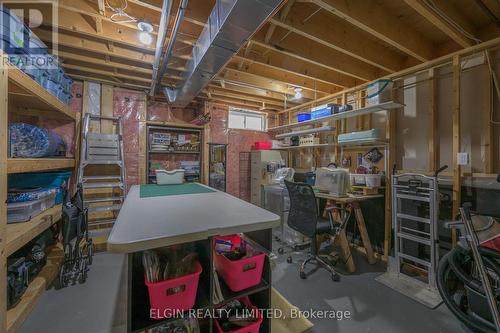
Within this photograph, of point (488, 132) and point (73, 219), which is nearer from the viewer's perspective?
point (488, 132)

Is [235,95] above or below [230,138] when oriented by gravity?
above

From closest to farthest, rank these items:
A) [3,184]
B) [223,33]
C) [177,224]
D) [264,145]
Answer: [177,224], [3,184], [223,33], [264,145]

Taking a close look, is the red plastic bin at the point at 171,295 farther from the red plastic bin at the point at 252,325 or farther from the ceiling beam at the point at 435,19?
the ceiling beam at the point at 435,19

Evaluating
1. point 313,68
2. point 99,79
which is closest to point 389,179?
point 313,68

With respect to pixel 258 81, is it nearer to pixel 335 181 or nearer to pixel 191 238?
pixel 335 181

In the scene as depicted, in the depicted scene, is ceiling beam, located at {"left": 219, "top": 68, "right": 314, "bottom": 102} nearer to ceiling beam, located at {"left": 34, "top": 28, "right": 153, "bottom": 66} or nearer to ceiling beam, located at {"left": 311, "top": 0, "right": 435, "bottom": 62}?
ceiling beam, located at {"left": 34, "top": 28, "right": 153, "bottom": 66}

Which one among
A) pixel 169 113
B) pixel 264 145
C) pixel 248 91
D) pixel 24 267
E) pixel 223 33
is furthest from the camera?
pixel 264 145

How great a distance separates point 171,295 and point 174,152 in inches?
124

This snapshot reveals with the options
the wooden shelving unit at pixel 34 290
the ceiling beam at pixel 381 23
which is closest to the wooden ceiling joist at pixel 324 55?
the ceiling beam at pixel 381 23

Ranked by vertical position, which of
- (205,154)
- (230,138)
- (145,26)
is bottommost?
(205,154)

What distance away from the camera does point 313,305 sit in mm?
1911

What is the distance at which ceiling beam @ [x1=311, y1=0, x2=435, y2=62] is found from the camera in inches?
66.6

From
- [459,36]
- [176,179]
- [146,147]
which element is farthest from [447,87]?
[146,147]

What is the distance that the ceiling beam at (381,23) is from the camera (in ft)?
5.55
